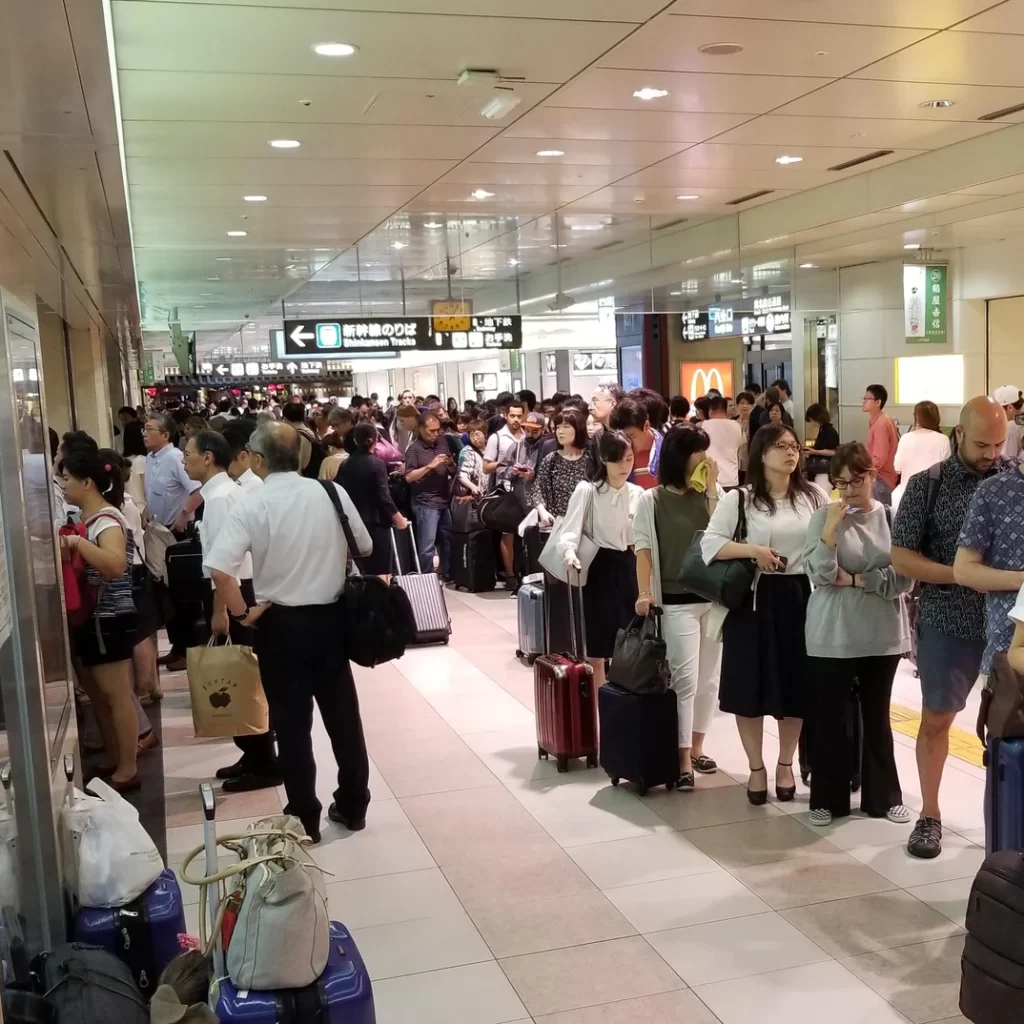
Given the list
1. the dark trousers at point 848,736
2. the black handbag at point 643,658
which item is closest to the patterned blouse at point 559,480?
the black handbag at point 643,658

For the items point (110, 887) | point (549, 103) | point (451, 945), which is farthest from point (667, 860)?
point (549, 103)

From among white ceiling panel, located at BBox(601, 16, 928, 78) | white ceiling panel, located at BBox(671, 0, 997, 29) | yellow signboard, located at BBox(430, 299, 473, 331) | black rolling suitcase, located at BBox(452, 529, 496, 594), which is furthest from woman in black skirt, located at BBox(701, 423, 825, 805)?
yellow signboard, located at BBox(430, 299, 473, 331)

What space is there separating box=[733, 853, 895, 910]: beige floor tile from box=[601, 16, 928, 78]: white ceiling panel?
3574mm

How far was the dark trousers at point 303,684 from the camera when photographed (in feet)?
14.5

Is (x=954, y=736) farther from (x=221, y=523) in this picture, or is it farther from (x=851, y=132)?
(x=851, y=132)

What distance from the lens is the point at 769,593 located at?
4.54 meters

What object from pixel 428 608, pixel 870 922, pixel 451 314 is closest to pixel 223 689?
pixel 870 922

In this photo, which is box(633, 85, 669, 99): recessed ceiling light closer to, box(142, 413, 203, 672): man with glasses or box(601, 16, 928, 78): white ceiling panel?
box(601, 16, 928, 78): white ceiling panel

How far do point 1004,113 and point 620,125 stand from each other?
2699 mm

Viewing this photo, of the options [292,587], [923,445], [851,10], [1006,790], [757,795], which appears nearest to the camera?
[1006,790]

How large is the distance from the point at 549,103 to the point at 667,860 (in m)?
4.21

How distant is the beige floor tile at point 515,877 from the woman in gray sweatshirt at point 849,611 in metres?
1.08

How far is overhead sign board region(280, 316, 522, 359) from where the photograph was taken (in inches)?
502

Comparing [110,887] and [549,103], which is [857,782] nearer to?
[110,887]
